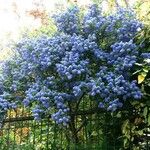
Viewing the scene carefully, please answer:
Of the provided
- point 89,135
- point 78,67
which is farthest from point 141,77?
point 89,135

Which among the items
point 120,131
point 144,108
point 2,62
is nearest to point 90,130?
point 120,131

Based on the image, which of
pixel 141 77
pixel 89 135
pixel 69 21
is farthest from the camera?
pixel 89 135

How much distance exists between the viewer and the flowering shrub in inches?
217

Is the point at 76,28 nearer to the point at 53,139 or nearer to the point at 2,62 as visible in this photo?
the point at 2,62

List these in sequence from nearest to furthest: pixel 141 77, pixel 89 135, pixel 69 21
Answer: pixel 141 77, pixel 69 21, pixel 89 135

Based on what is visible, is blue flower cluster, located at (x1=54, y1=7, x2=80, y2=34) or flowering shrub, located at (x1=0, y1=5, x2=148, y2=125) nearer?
flowering shrub, located at (x1=0, y1=5, x2=148, y2=125)

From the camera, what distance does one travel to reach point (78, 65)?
5613 mm

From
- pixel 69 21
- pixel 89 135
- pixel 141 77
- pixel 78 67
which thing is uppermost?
pixel 69 21

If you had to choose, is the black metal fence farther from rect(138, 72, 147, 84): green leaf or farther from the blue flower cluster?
the blue flower cluster

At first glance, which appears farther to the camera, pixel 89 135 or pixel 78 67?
pixel 89 135

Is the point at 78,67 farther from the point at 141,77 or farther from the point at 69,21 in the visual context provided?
the point at 69,21

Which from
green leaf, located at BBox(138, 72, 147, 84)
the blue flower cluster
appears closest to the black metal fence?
green leaf, located at BBox(138, 72, 147, 84)

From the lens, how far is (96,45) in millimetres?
5848

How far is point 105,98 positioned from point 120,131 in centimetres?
123
